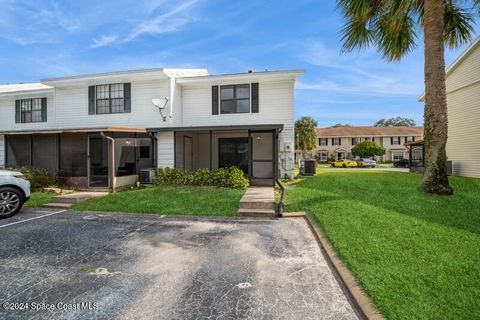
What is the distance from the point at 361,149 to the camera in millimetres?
40406

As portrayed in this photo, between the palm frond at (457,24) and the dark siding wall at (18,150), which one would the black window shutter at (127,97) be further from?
the palm frond at (457,24)

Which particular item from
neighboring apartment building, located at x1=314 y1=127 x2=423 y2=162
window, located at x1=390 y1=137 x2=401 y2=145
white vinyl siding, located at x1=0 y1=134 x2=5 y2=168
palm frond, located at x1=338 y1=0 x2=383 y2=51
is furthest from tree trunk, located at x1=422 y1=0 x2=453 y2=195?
window, located at x1=390 y1=137 x2=401 y2=145

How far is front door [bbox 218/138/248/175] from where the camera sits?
1383 centimetres

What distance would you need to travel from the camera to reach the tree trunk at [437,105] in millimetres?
7926

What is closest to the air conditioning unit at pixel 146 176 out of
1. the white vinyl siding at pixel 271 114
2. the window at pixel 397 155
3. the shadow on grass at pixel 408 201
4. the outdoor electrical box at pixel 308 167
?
the white vinyl siding at pixel 271 114

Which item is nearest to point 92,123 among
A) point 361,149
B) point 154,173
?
point 154,173

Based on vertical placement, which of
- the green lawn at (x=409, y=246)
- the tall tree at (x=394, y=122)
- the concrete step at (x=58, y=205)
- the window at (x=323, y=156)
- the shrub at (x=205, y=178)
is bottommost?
the concrete step at (x=58, y=205)

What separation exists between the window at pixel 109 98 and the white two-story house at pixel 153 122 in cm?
5

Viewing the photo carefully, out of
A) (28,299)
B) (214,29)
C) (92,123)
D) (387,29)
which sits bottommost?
(28,299)

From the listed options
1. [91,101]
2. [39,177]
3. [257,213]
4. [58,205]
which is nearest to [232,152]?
[257,213]

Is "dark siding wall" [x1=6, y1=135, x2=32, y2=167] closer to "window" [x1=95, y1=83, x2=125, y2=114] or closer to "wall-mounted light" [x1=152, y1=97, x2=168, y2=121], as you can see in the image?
"window" [x1=95, y1=83, x2=125, y2=114]

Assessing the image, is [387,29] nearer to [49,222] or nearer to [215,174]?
[215,174]

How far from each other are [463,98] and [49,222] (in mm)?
18730

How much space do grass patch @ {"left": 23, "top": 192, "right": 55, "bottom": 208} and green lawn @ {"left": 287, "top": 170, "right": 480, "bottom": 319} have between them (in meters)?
7.78
